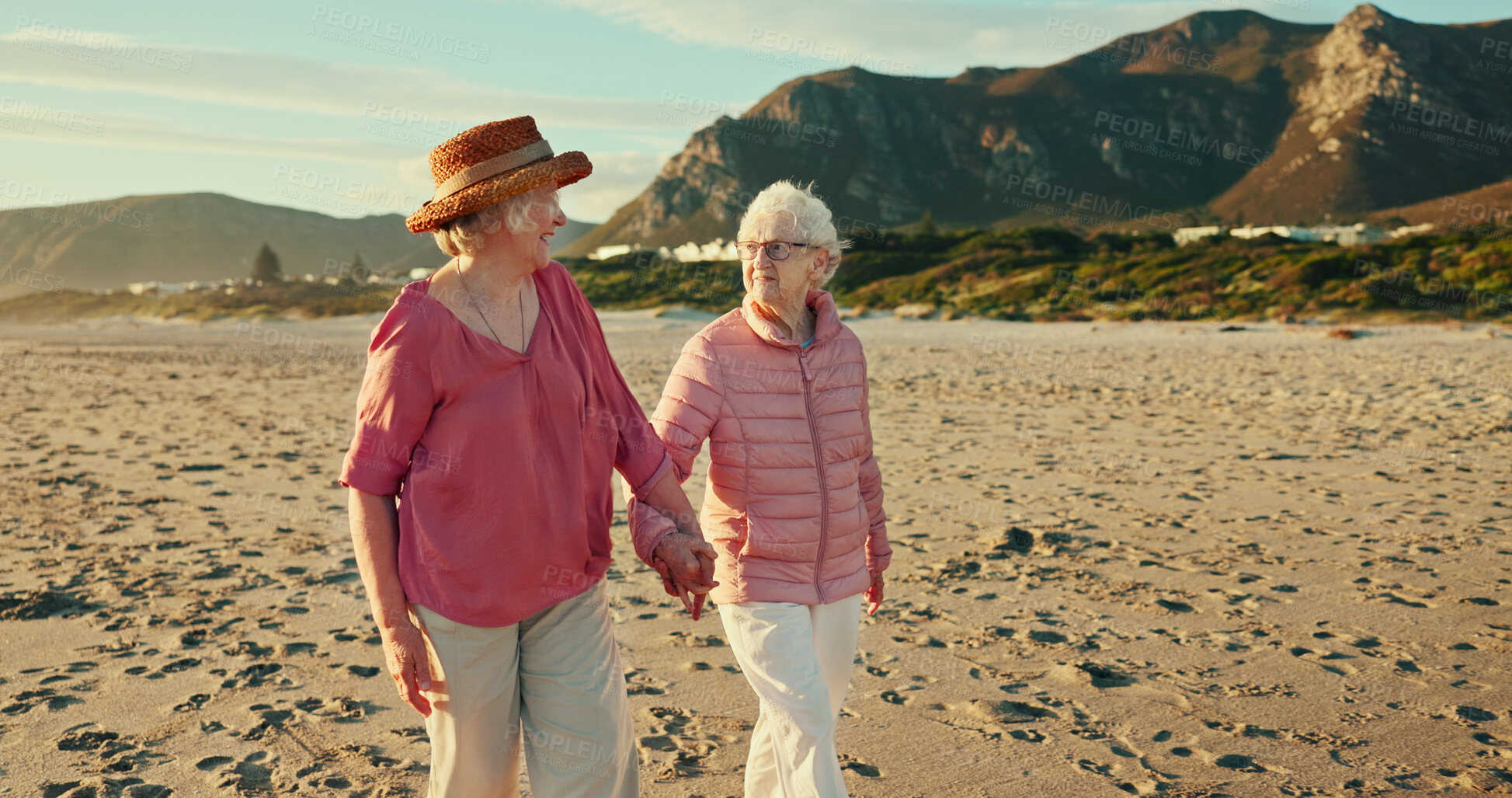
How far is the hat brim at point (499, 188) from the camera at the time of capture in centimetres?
211

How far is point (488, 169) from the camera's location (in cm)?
215

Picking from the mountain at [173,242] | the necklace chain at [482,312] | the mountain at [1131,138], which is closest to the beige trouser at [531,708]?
the necklace chain at [482,312]

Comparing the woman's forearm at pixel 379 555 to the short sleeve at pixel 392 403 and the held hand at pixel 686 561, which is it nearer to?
the short sleeve at pixel 392 403

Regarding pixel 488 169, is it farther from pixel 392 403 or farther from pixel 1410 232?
→ pixel 1410 232

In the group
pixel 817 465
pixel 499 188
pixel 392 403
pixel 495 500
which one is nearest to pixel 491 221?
pixel 499 188

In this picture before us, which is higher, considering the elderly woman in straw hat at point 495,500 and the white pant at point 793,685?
the elderly woman in straw hat at point 495,500

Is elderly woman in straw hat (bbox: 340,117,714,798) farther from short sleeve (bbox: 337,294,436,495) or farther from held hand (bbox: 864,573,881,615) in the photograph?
held hand (bbox: 864,573,881,615)

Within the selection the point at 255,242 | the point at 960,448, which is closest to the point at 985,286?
the point at 960,448

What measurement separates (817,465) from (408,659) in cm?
119

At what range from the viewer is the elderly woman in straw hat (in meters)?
2.08

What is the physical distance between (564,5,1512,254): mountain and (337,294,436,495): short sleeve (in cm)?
10897

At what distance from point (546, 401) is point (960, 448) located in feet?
24.7

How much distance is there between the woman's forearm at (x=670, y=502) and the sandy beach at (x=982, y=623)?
122cm

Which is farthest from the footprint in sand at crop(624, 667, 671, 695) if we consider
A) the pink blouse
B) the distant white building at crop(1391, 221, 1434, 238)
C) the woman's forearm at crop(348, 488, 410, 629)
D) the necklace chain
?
the distant white building at crop(1391, 221, 1434, 238)
